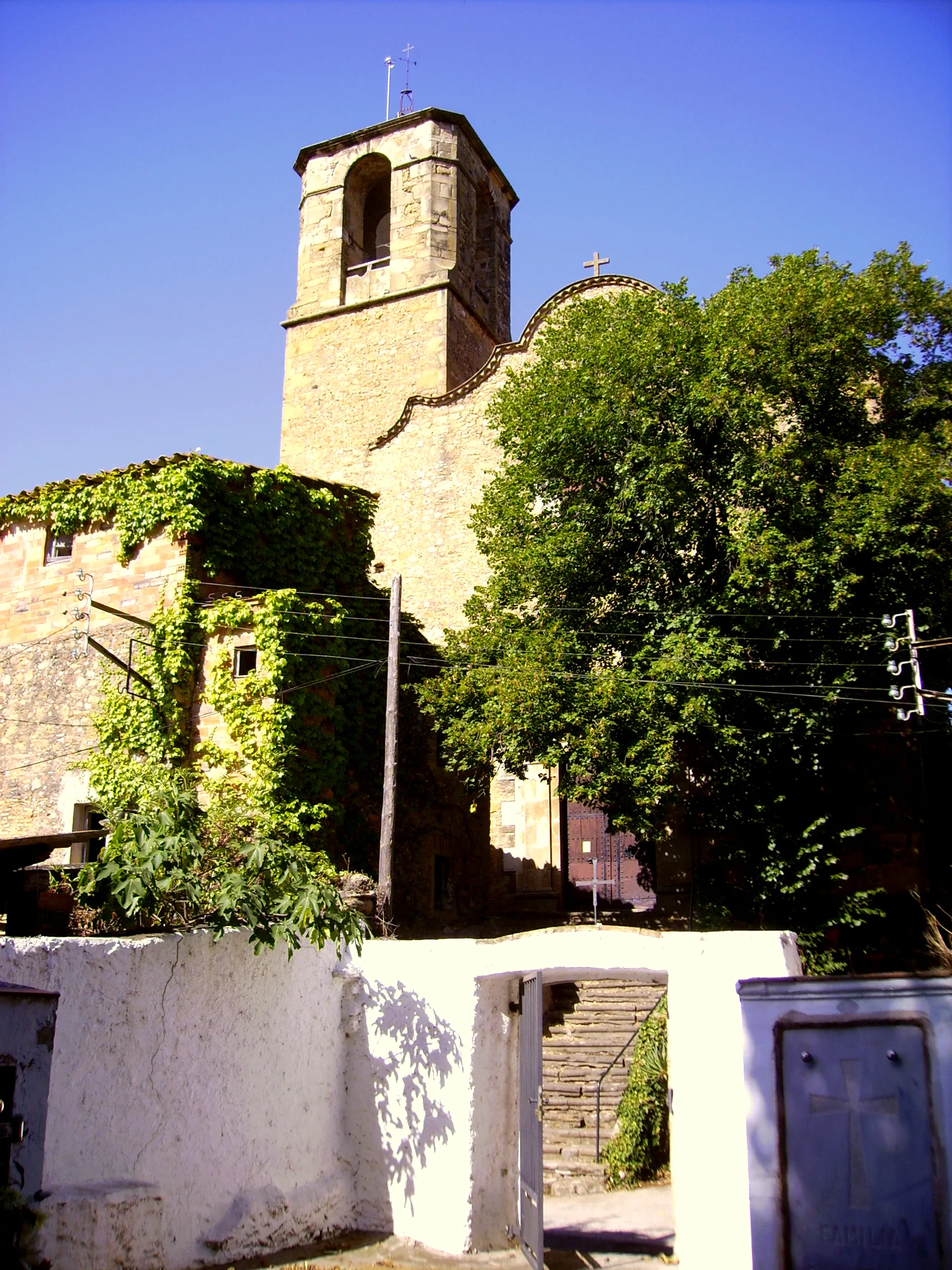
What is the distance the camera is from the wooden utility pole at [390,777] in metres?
13.9

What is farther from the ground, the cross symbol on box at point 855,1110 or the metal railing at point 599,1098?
the cross symbol on box at point 855,1110

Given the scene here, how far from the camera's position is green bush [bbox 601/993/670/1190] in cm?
1348

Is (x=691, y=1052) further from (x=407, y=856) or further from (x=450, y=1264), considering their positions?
(x=407, y=856)

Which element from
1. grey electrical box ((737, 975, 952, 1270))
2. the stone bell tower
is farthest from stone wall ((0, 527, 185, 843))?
grey electrical box ((737, 975, 952, 1270))

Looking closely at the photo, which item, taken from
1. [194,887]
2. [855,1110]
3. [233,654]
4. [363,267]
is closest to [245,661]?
[233,654]

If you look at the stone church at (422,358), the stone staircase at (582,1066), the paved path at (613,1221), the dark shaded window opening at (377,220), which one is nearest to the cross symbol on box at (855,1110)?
the paved path at (613,1221)

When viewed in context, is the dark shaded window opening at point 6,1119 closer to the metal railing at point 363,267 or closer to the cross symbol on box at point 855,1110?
the cross symbol on box at point 855,1110

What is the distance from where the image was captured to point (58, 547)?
59.9ft

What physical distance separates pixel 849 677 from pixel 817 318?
207 inches

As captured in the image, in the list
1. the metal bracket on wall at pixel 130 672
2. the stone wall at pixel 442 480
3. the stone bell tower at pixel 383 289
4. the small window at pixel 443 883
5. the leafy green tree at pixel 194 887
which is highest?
the stone bell tower at pixel 383 289

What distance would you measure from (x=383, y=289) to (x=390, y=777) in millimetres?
16103

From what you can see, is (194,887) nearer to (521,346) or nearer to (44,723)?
(44,723)

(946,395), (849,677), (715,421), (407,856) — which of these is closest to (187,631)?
(407,856)

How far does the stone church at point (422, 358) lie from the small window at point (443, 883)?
1.11 meters
